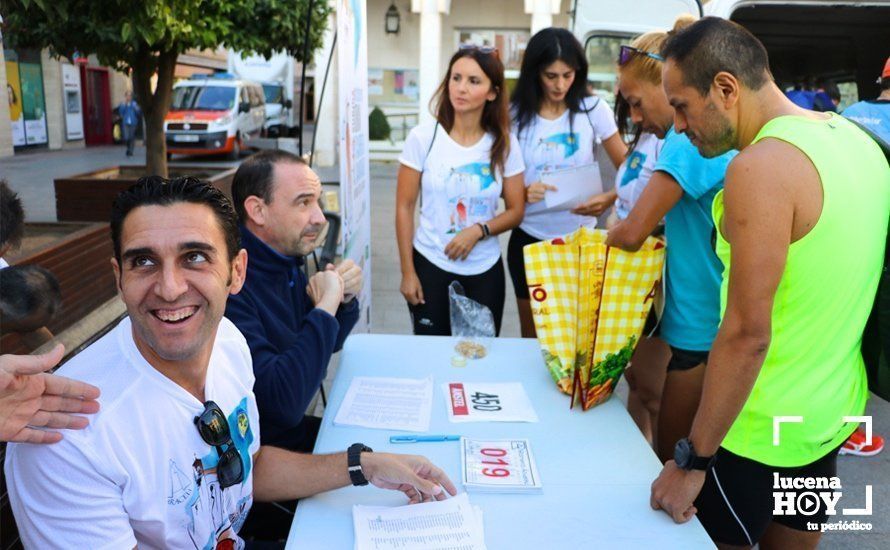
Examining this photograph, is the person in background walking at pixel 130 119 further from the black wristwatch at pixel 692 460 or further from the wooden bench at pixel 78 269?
the black wristwatch at pixel 692 460

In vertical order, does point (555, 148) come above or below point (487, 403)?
above

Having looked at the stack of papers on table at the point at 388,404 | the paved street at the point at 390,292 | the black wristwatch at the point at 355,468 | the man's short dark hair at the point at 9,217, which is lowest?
the paved street at the point at 390,292

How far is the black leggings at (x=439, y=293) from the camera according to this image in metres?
3.25

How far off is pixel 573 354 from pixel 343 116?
1.56 meters

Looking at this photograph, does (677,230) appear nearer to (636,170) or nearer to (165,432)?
(636,170)

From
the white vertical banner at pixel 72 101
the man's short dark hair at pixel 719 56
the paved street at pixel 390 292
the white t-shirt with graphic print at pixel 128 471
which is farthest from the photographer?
the white vertical banner at pixel 72 101

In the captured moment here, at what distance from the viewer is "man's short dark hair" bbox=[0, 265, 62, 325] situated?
2.09m

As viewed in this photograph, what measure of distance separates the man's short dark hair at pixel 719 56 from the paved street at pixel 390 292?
1.90m

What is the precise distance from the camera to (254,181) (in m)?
2.33

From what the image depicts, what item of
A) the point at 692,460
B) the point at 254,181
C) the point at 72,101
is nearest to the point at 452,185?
the point at 254,181

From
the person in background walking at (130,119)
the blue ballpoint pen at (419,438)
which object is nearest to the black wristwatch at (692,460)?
the blue ballpoint pen at (419,438)

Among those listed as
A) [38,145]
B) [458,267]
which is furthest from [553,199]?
[38,145]

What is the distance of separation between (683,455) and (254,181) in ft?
5.10

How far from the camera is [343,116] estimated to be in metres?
3.12
